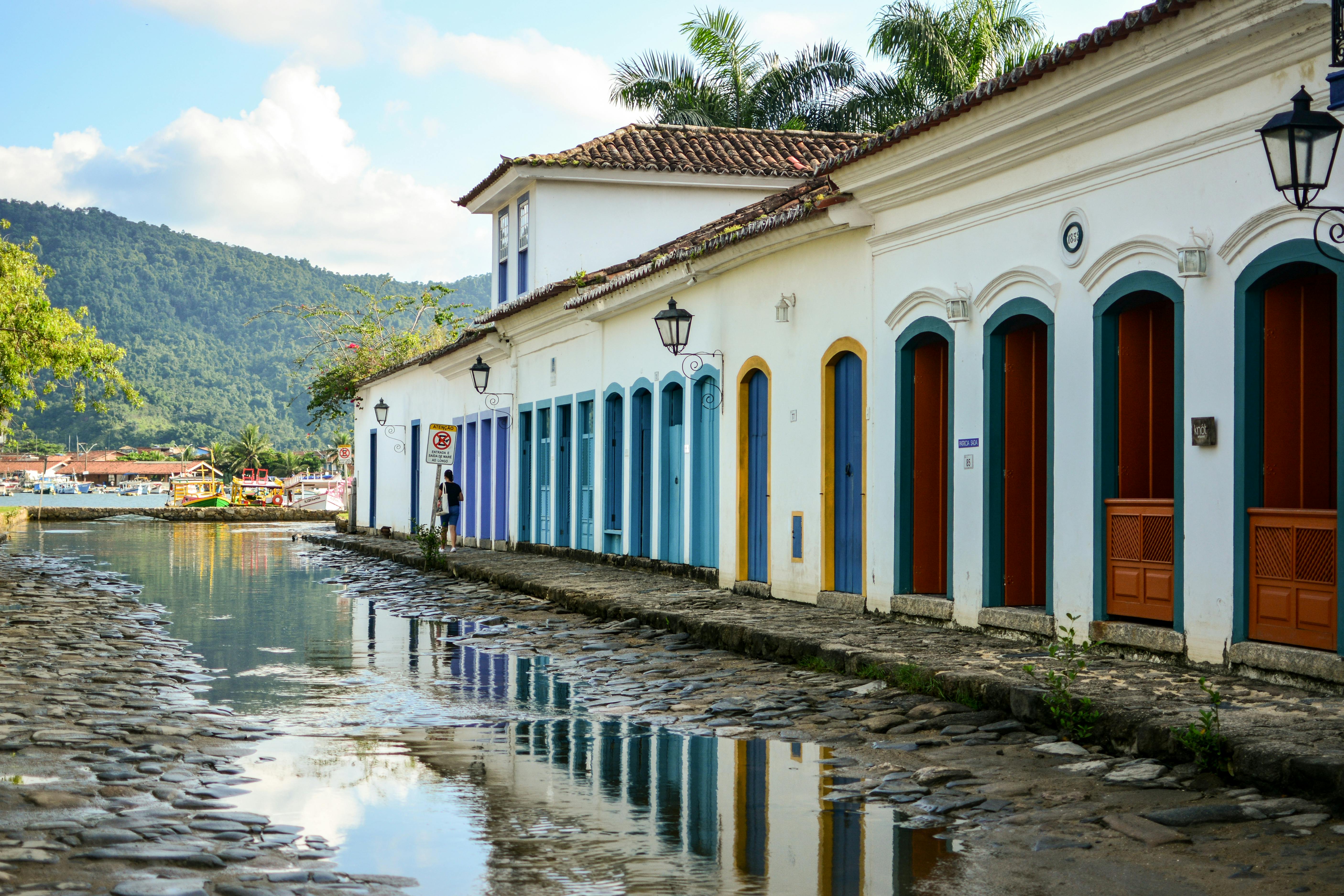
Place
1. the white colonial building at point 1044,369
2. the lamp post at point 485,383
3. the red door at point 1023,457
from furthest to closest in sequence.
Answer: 1. the lamp post at point 485,383
2. the red door at point 1023,457
3. the white colonial building at point 1044,369

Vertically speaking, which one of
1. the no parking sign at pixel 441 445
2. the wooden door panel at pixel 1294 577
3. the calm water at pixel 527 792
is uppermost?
the no parking sign at pixel 441 445

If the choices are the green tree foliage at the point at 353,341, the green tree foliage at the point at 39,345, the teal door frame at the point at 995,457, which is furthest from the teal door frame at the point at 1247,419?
the green tree foliage at the point at 353,341

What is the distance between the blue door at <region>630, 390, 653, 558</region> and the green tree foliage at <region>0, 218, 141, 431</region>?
44.7 ft

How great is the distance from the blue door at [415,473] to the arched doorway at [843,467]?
20568 millimetres

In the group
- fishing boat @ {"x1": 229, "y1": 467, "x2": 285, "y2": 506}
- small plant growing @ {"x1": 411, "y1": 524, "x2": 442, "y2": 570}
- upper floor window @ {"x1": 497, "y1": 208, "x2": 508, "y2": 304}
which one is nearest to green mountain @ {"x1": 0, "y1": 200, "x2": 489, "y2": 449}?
fishing boat @ {"x1": 229, "y1": 467, "x2": 285, "y2": 506}

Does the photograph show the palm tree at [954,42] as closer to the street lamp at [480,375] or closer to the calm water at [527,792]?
the street lamp at [480,375]

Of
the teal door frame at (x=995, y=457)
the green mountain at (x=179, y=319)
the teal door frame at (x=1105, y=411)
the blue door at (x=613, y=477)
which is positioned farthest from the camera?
the green mountain at (x=179, y=319)

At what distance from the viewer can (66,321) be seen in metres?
28.1

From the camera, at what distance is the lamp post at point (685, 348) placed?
51.5ft

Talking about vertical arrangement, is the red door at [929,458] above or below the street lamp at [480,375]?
below

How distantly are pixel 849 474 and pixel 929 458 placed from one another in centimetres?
121

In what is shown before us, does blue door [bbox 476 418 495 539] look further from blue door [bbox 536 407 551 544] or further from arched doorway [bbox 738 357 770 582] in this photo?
arched doorway [bbox 738 357 770 582]

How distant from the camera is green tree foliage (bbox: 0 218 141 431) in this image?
87.5 ft

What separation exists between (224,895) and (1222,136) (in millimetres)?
7194
